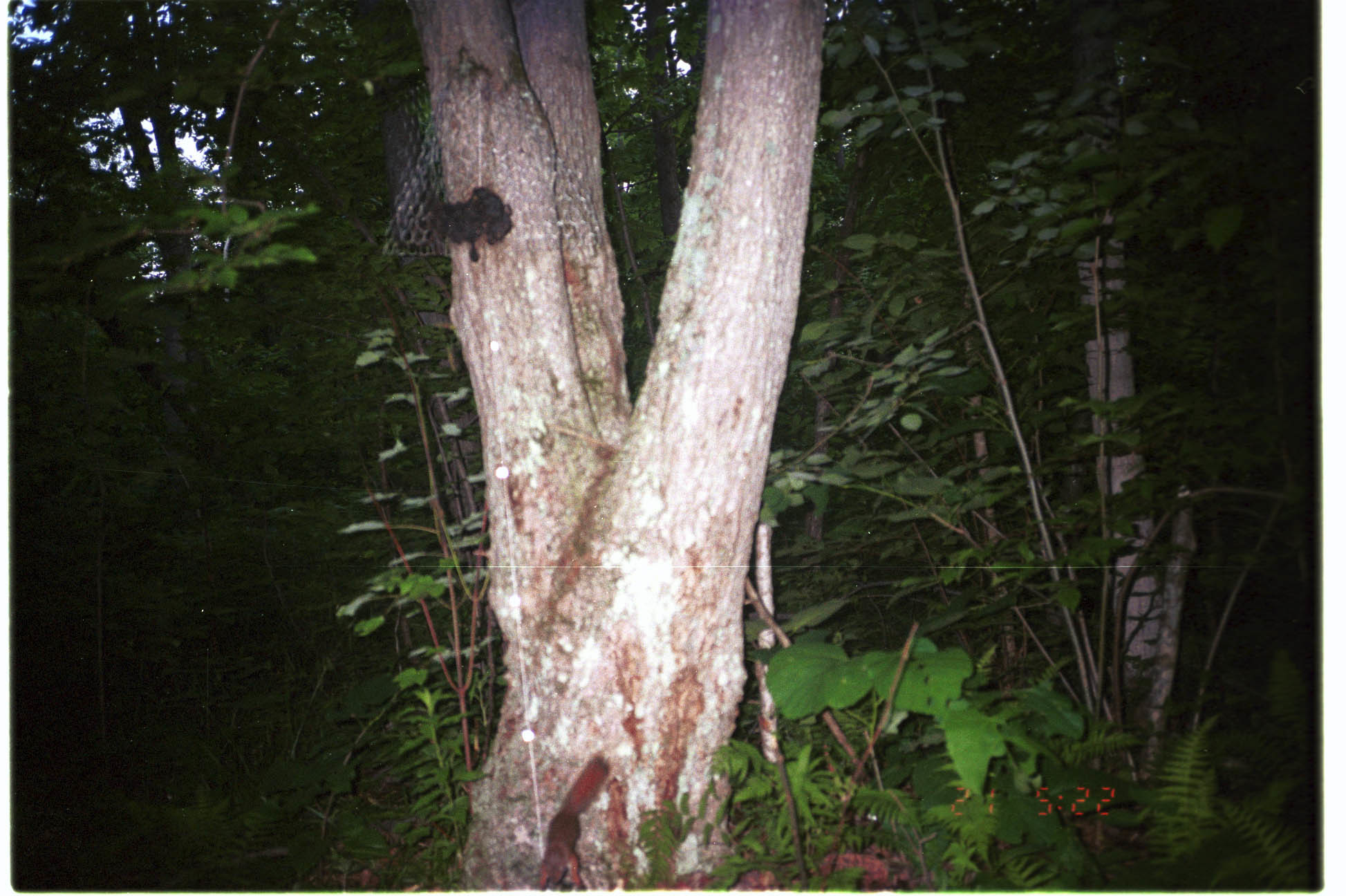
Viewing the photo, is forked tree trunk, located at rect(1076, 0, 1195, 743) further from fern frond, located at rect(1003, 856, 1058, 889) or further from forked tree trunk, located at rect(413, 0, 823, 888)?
forked tree trunk, located at rect(413, 0, 823, 888)

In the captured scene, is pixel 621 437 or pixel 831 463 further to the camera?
pixel 831 463

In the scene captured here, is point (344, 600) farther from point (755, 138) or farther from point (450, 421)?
point (755, 138)

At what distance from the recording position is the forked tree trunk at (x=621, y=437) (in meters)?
1.68

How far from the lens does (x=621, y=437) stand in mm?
1855

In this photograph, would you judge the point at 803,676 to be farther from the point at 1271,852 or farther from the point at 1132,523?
the point at 1132,523

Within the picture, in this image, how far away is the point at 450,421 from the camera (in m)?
2.92

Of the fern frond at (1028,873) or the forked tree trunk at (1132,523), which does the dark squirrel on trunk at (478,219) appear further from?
the fern frond at (1028,873)

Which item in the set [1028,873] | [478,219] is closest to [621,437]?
[478,219]

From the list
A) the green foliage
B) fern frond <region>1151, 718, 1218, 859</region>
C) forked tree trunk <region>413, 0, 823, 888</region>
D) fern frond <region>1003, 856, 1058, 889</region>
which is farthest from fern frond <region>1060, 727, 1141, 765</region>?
forked tree trunk <region>413, 0, 823, 888</region>

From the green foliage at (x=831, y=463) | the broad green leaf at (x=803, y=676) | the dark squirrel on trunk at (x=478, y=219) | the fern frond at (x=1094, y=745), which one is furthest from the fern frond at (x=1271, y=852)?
the dark squirrel on trunk at (x=478, y=219)

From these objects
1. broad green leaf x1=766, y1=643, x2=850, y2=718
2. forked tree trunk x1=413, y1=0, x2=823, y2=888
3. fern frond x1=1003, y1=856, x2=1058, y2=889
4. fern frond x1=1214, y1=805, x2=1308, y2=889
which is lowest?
fern frond x1=1003, y1=856, x2=1058, y2=889

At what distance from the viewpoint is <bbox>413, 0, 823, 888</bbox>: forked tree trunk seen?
1677mm

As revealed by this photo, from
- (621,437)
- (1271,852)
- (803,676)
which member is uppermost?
(621,437)

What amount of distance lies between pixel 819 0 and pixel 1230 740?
2.16m
